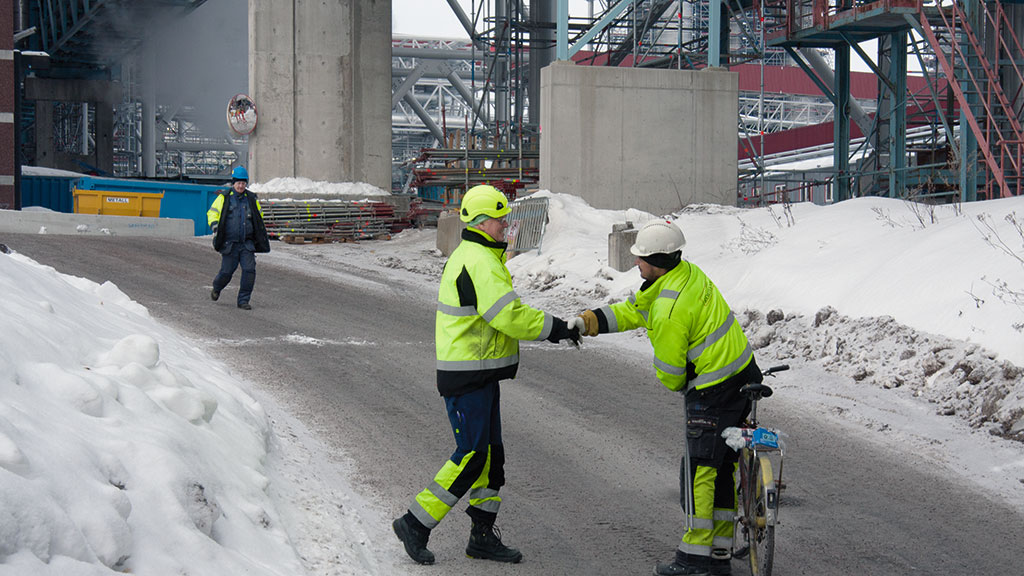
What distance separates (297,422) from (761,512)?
4.48m

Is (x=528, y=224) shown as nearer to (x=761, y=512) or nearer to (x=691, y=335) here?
(x=691, y=335)

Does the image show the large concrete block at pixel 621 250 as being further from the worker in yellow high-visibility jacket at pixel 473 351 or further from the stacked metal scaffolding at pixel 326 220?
the stacked metal scaffolding at pixel 326 220

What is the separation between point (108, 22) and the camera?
52656 millimetres

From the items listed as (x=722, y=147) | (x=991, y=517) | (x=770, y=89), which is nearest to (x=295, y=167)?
(x=722, y=147)

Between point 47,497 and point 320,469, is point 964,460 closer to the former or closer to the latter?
point 320,469

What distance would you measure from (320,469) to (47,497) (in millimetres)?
3319

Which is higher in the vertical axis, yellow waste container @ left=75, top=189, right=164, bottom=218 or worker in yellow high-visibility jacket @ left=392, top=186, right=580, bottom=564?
yellow waste container @ left=75, top=189, right=164, bottom=218

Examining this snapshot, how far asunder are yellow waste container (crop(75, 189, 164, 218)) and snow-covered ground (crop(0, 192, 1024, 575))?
14.9m

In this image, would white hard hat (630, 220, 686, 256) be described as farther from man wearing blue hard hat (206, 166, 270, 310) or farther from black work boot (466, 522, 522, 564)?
man wearing blue hard hat (206, 166, 270, 310)

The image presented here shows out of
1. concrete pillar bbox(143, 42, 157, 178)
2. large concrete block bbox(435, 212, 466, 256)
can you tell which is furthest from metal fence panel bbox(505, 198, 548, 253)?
concrete pillar bbox(143, 42, 157, 178)

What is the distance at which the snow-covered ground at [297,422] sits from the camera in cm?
444

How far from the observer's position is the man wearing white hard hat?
18.1 ft

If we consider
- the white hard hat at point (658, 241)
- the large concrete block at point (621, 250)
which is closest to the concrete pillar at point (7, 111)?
the large concrete block at point (621, 250)

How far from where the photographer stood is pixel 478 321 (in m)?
5.74
